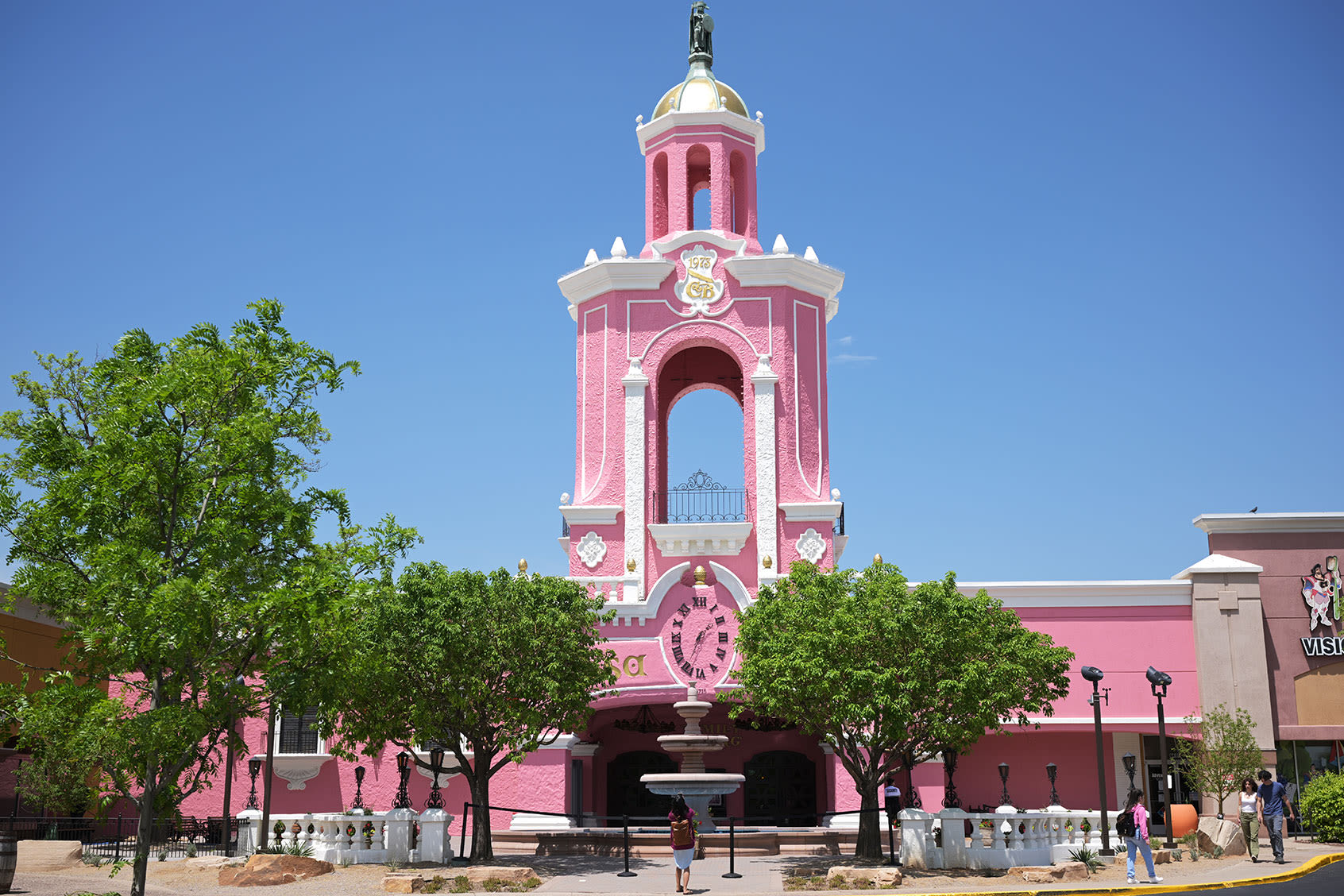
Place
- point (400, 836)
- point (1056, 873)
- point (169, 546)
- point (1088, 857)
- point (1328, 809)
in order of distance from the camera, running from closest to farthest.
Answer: point (169, 546)
point (1056, 873)
point (1088, 857)
point (400, 836)
point (1328, 809)

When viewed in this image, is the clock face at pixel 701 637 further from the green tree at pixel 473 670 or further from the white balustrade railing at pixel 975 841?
the white balustrade railing at pixel 975 841

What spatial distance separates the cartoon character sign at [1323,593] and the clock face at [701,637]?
16525mm

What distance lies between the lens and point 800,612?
2581cm

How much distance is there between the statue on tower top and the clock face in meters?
18.1

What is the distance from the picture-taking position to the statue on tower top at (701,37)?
130 feet

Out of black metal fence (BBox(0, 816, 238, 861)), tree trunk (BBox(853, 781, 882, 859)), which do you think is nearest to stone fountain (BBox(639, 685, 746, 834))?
tree trunk (BBox(853, 781, 882, 859))

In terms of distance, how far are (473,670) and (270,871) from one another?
5358 millimetres

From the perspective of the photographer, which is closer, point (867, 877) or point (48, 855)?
point (867, 877)

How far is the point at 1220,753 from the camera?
30.5 m

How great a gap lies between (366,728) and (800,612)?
9.34 metres

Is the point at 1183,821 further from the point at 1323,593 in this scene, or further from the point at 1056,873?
the point at 1323,593

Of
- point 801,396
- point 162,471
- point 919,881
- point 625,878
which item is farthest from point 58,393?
point 801,396

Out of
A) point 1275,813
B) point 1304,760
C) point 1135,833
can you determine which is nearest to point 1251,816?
point 1275,813

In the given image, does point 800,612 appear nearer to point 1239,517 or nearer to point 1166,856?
point 1166,856
